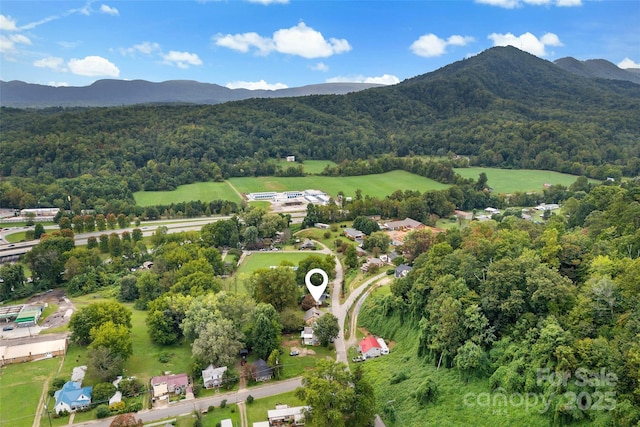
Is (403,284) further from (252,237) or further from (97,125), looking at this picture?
(97,125)

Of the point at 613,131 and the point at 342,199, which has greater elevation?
the point at 613,131

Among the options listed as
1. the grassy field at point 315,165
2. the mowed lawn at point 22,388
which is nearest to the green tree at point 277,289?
the mowed lawn at point 22,388

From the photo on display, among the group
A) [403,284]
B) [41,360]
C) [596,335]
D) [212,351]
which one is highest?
[596,335]

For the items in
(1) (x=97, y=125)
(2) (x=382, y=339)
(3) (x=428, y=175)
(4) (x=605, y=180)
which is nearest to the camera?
(2) (x=382, y=339)

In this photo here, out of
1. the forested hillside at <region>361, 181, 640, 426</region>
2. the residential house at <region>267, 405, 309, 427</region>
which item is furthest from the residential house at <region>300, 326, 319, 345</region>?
the residential house at <region>267, 405, 309, 427</region>

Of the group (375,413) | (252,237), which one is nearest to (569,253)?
(375,413)

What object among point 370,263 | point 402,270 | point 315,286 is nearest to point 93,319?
point 315,286

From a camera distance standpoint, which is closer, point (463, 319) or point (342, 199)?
point (463, 319)
